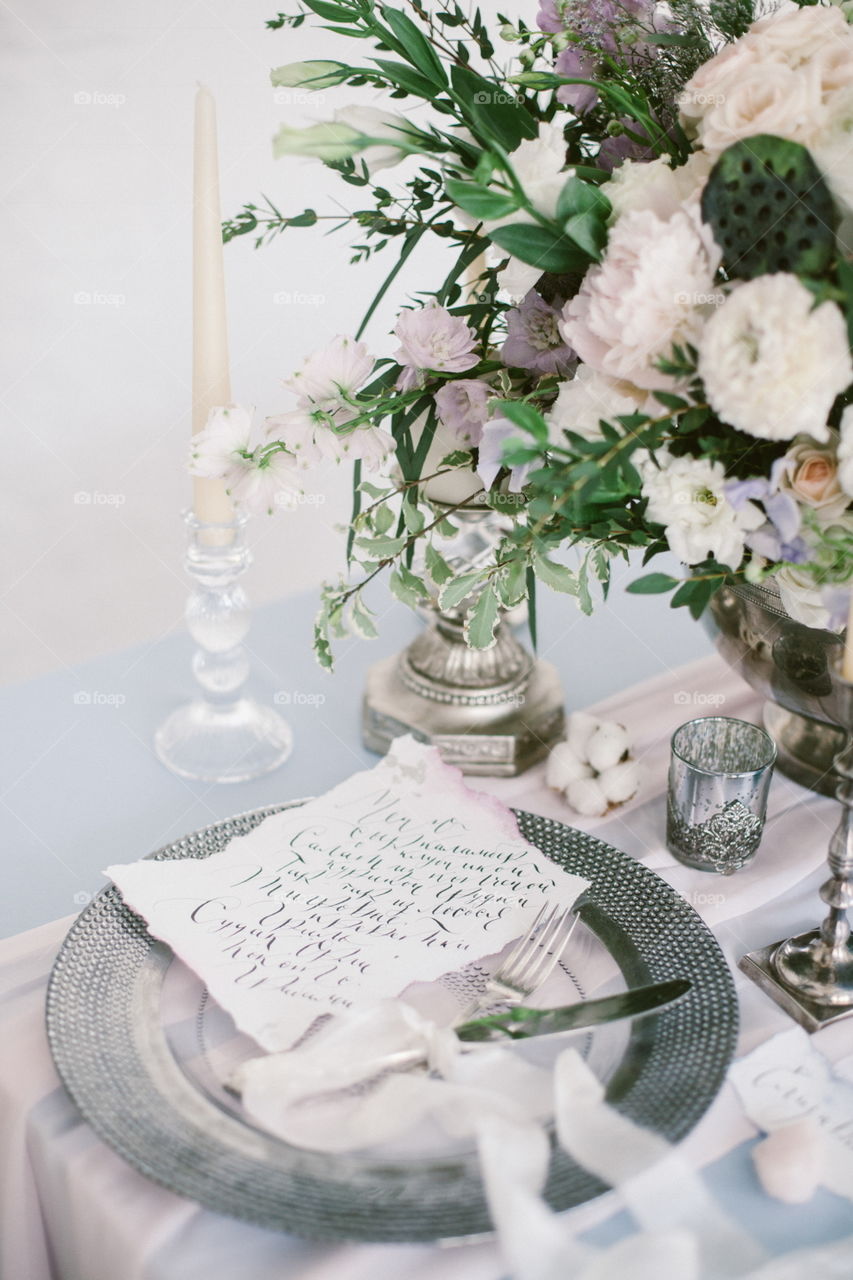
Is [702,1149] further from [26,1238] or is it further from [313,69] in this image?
[313,69]

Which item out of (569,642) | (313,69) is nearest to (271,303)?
(569,642)

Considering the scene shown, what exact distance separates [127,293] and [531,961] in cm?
164

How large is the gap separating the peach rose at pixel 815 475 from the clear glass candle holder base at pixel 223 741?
490mm

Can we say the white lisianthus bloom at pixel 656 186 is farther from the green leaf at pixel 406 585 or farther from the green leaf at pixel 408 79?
the green leaf at pixel 406 585

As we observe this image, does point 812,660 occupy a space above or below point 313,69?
below

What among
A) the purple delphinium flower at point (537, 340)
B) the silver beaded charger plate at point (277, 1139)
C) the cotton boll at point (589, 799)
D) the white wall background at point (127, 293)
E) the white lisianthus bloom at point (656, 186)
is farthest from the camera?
the white wall background at point (127, 293)

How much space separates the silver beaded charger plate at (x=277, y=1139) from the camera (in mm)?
445

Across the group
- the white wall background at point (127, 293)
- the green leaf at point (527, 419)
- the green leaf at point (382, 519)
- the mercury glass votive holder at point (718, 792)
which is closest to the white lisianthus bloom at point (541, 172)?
the green leaf at point (527, 419)

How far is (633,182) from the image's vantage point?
1.80 feet

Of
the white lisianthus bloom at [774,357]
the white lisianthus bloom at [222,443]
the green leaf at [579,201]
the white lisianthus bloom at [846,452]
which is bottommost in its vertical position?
the white lisianthus bloom at [222,443]

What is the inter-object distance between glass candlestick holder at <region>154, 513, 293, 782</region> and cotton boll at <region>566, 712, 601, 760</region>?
24cm

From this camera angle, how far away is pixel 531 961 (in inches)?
23.7

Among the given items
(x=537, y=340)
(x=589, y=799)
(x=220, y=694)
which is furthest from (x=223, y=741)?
(x=537, y=340)

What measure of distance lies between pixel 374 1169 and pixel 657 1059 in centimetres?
15
